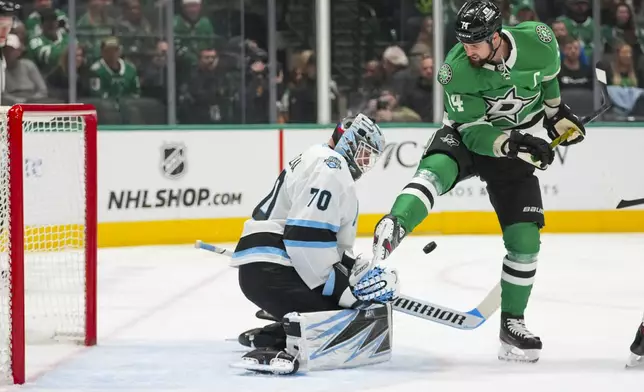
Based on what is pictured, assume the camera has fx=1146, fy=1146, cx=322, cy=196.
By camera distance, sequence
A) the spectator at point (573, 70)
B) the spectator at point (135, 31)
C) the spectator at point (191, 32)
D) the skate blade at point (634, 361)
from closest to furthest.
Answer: the skate blade at point (634, 361)
the spectator at point (135, 31)
the spectator at point (191, 32)
the spectator at point (573, 70)

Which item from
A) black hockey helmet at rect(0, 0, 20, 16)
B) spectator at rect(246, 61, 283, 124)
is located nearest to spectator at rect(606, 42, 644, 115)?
spectator at rect(246, 61, 283, 124)

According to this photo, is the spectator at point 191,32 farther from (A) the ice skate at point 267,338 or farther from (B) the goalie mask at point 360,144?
(B) the goalie mask at point 360,144

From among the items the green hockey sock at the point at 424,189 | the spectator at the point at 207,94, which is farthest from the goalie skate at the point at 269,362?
the spectator at the point at 207,94

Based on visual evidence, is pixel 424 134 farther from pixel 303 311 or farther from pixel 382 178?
pixel 303 311

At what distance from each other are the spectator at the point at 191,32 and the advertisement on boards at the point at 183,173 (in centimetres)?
106

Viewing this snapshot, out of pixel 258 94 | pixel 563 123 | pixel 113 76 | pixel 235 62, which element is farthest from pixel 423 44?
pixel 563 123

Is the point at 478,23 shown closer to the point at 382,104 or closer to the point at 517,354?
the point at 517,354

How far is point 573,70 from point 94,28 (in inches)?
136

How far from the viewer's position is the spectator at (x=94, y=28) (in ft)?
25.3

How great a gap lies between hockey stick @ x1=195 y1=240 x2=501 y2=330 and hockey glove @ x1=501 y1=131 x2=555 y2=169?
20.8 inches

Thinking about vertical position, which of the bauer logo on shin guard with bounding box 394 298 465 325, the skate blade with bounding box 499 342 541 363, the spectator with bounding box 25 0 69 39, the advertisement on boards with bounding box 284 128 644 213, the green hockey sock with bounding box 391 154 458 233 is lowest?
the advertisement on boards with bounding box 284 128 644 213

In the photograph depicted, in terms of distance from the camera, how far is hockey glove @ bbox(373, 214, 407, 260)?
3311mm

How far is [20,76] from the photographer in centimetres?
746

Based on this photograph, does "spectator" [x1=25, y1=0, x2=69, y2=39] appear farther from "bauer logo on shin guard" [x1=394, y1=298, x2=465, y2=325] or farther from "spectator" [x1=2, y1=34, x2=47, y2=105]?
"bauer logo on shin guard" [x1=394, y1=298, x2=465, y2=325]
